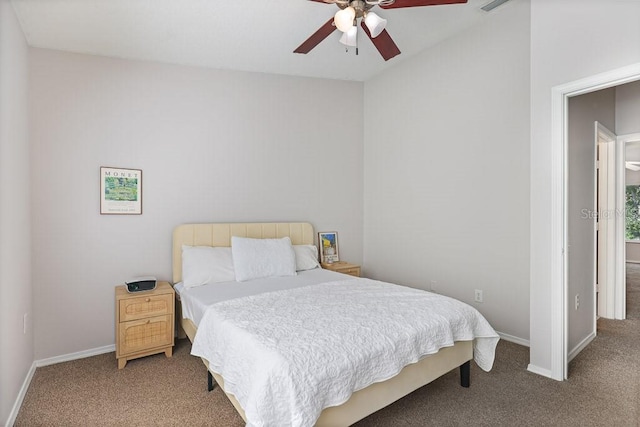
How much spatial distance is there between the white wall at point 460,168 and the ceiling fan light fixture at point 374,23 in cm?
165

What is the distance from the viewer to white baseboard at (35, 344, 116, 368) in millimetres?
2859

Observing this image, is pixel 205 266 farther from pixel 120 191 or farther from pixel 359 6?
pixel 359 6

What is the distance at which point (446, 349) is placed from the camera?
2234 mm

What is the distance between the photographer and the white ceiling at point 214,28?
256 cm

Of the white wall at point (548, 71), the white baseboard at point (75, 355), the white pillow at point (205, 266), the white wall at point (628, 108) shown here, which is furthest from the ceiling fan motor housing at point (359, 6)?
the white baseboard at point (75, 355)

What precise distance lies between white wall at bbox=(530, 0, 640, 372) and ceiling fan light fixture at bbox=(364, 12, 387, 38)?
1.35 m

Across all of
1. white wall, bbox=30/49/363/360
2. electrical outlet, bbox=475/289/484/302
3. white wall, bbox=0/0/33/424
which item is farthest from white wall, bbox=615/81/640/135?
white wall, bbox=0/0/33/424

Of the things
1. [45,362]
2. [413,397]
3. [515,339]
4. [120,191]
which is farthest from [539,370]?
[45,362]

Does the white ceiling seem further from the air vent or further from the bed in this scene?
the bed

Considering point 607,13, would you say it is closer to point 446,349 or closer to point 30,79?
point 446,349

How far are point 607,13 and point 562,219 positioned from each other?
136 cm

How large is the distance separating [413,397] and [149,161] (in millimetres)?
2979

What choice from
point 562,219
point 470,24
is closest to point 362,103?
point 470,24

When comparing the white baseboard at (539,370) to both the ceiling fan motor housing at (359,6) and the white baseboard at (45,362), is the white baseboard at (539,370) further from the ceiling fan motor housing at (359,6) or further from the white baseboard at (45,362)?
the white baseboard at (45,362)
